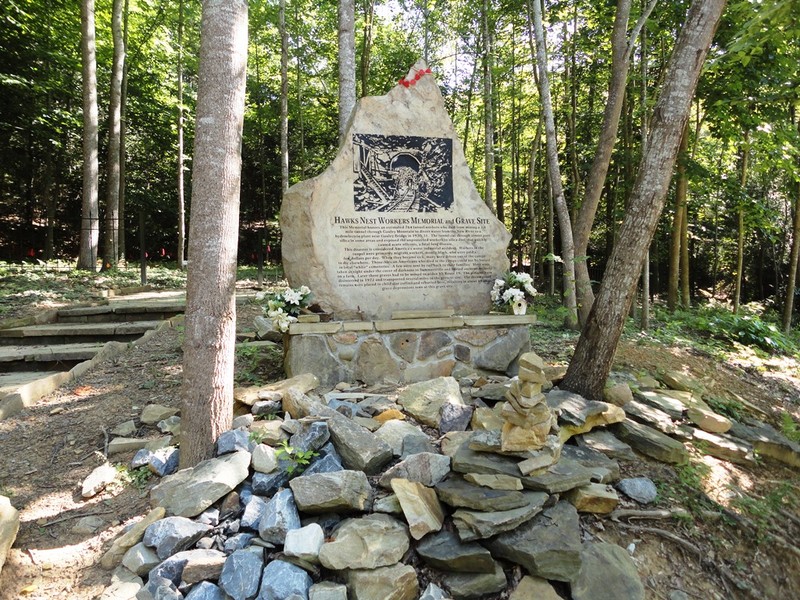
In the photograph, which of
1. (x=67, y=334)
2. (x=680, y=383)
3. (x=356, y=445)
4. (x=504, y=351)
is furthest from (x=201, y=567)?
(x=67, y=334)

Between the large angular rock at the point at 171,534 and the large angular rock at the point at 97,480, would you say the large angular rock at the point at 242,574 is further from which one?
the large angular rock at the point at 97,480

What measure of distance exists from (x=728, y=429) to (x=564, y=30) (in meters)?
8.28

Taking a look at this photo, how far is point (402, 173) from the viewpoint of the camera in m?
4.73

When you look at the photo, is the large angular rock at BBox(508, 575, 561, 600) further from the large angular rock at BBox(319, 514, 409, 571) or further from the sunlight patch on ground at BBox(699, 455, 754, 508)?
the sunlight patch on ground at BBox(699, 455, 754, 508)

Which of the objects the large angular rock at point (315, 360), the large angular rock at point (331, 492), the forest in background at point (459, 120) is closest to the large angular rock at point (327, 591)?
the large angular rock at point (331, 492)

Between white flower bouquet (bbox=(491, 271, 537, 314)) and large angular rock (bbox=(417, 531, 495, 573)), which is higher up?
white flower bouquet (bbox=(491, 271, 537, 314))

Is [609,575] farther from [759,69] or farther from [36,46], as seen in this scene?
[36,46]

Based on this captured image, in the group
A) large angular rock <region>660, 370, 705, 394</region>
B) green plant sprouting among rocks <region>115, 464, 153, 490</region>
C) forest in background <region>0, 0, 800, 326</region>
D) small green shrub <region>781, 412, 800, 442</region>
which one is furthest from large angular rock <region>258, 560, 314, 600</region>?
forest in background <region>0, 0, 800, 326</region>

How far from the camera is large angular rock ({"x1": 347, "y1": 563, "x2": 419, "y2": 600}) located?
2.01 meters

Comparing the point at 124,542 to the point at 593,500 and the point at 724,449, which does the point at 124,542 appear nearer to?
the point at 593,500

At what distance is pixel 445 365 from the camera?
4.48m

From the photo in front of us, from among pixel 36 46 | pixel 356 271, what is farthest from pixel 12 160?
pixel 356 271

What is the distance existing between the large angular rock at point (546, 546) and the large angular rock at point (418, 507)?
0.28 metres

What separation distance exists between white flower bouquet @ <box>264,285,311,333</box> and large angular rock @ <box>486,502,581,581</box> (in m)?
2.45
